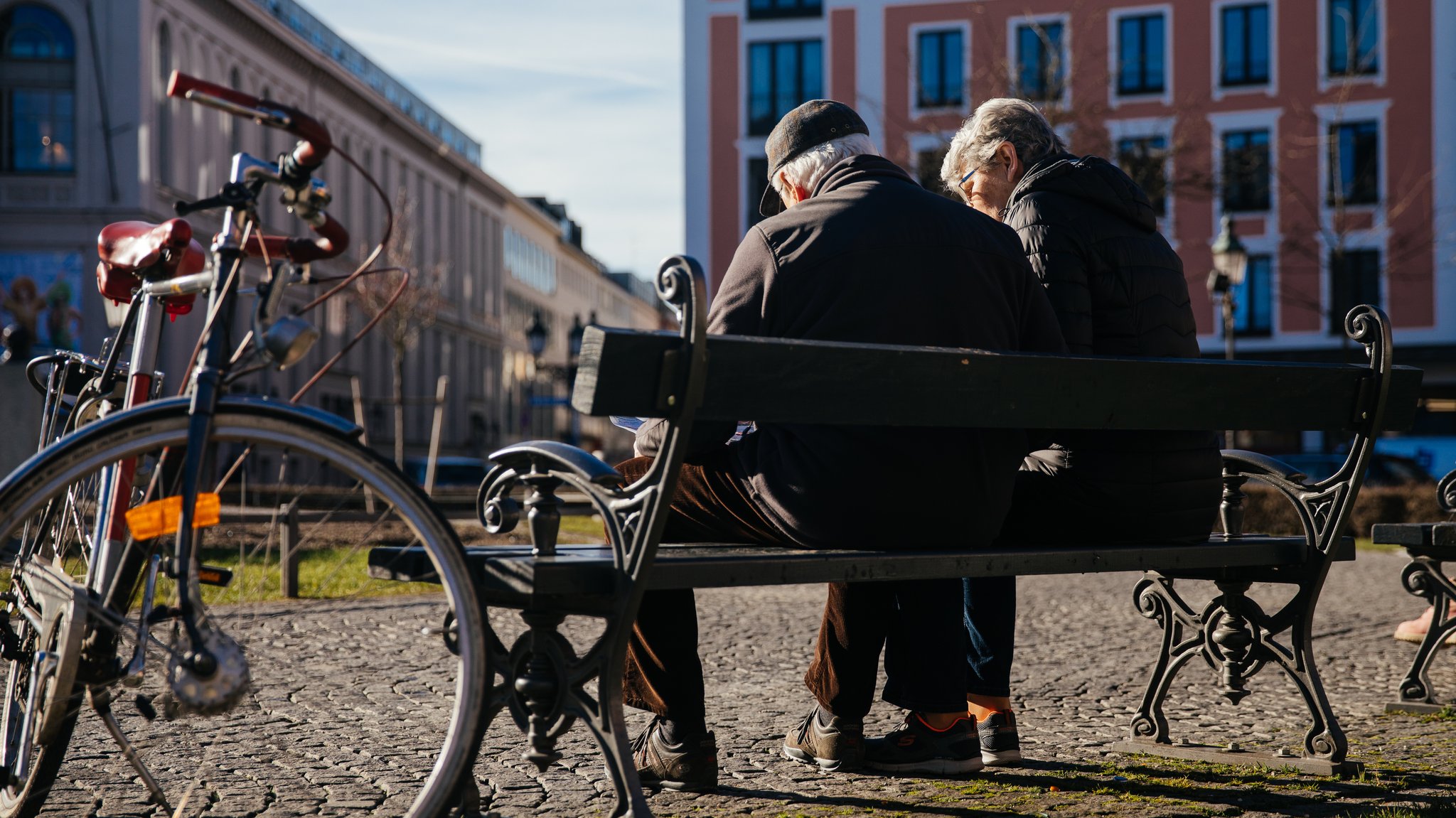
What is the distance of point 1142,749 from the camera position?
424cm

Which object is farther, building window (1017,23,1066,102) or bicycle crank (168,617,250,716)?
building window (1017,23,1066,102)

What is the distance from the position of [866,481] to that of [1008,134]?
5.13 feet

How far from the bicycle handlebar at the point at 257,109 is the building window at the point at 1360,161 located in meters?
36.4

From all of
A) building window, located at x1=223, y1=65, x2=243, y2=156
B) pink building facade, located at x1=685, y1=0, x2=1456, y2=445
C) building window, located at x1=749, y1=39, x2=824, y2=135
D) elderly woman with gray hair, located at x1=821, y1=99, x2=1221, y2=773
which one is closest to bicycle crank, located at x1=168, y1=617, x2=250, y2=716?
elderly woman with gray hair, located at x1=821, y1=99, x2=1221, y2=773

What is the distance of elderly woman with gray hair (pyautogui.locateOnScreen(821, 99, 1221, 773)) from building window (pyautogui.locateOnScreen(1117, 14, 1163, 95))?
3561cm

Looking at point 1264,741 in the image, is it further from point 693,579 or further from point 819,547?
point 693,579

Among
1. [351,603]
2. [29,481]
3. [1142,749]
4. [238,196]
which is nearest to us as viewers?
[29,481]

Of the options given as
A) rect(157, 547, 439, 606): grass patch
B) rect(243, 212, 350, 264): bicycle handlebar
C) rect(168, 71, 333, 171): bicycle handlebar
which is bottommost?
rect(157, 547, 439, 606): grass patch

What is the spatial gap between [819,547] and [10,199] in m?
36.8

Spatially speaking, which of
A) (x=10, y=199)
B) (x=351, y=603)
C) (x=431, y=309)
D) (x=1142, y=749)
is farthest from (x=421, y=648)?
(x=431, y=309)

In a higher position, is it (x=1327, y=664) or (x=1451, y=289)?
(x=1451, y=289)

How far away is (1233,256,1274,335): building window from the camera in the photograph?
36500 millimetres

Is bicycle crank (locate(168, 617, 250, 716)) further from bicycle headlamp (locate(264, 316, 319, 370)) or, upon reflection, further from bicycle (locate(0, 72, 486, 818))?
bicycle headlamp (locate(264, 316, 319, 370))

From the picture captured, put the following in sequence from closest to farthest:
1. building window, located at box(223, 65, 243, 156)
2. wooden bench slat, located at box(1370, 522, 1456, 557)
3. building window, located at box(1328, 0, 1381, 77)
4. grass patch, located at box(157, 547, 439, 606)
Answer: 1. wooden bench slat, located at box(1370, 522, 1456, 557)
2. grass patch, located at box(157, 547, 439, 606)
3. building window, located at box(1328, 0, 1381, 77)
4. building window, located at box(223, 65, 243, 156)
